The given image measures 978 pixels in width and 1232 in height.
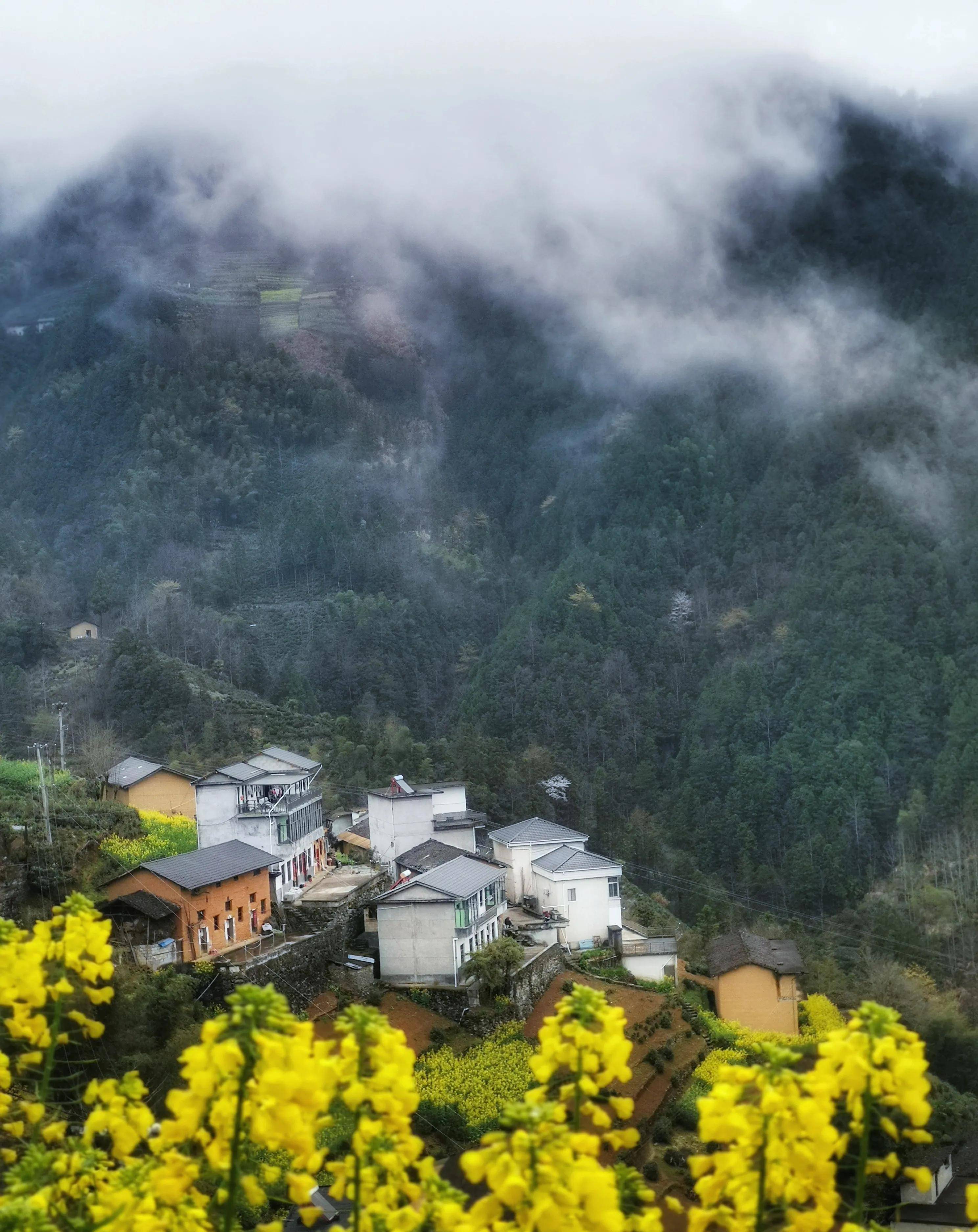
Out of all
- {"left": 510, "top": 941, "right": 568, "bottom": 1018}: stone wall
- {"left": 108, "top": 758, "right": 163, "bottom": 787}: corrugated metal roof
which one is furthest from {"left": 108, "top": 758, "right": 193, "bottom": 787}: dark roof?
{"left": 510, "top": 941, "right": 568, "bottom": 1018}: stone wall

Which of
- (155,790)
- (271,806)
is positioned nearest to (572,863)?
(271,806)

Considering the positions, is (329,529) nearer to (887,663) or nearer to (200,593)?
(200,593)

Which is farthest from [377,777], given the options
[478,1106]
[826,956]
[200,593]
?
[200,593]

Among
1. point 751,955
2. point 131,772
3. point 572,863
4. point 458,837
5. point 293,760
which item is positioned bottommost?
point 751,955

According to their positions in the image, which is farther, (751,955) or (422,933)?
(751,955)

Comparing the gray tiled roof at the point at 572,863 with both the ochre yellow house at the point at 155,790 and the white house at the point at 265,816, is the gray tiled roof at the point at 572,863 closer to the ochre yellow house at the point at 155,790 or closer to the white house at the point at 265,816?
the white house at the point at 265,816

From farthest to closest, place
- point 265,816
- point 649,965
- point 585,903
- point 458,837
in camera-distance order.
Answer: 1. point 458,837
2. point 585,903
3. point 649,965
4. point 265,816

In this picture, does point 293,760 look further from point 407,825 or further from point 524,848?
point 524,848

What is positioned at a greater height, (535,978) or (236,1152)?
(236,1152)

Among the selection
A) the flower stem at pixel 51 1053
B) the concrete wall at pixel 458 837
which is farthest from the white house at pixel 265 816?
the flower stem at pixel 51 1053
